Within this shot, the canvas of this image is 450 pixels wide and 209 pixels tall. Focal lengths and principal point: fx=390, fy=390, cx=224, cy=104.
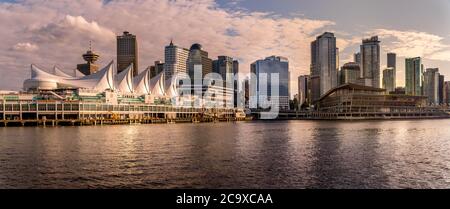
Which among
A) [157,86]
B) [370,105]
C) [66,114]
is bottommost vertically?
[66,114]

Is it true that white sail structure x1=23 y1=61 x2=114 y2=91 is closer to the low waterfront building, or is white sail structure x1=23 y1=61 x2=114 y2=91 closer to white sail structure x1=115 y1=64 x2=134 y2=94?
white sail structure x1=115 y1=64 x2=134 y2=94

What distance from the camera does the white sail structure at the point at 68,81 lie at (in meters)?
120

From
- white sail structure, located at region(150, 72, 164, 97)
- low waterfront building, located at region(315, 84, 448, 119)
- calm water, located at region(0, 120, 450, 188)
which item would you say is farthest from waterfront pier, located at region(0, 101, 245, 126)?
low waterfront building, located at region(315, 84, 448, 119)

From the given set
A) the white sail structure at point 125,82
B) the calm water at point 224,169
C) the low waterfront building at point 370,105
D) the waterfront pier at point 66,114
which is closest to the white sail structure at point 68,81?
the white sail structure at point 125,82

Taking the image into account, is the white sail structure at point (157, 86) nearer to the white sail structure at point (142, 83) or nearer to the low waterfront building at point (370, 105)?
the white sail structure at point (142, 83)

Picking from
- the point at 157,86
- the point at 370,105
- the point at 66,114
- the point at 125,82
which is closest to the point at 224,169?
the point at 66,114

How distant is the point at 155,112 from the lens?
438 ft

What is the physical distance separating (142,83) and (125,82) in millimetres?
9893

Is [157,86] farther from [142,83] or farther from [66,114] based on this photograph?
[66,114]

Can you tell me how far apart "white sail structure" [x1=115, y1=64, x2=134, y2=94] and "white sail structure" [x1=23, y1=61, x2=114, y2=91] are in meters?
4.96

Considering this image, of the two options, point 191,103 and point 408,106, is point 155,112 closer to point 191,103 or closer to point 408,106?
point 191,103

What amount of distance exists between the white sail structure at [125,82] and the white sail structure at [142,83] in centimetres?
348

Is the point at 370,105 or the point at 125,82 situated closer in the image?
the point at 125,82

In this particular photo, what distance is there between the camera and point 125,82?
433 ft
